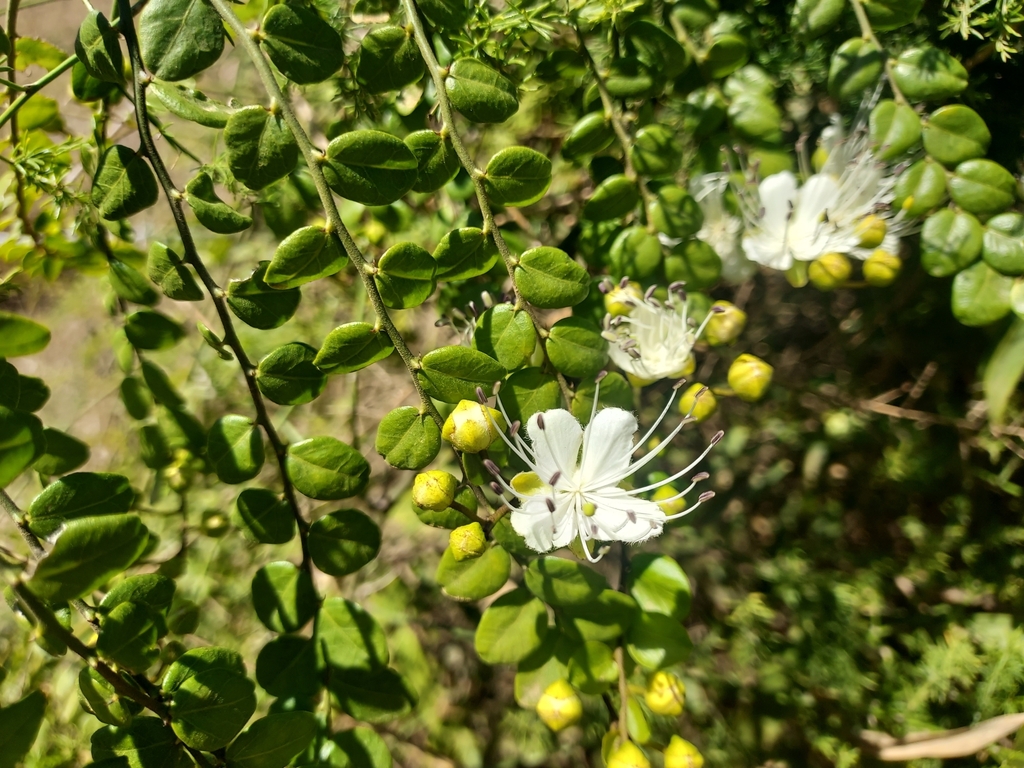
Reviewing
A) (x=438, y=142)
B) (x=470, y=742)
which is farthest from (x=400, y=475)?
(x=438, y=142)

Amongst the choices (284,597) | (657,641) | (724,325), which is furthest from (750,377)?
(284,597)

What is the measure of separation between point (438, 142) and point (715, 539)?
4.11 ft

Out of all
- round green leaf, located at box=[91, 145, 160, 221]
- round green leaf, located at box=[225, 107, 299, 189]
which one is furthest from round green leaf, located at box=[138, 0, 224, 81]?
round green leaf, located at box=[91, 145, 160, 221]

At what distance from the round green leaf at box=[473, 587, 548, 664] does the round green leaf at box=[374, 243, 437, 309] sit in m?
0.42

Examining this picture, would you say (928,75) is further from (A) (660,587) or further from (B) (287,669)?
(B) (287,669)

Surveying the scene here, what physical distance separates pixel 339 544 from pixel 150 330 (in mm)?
444

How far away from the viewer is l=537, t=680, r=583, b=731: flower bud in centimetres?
92

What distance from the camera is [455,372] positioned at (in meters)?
0.74

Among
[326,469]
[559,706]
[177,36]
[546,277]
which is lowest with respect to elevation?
[559,706]

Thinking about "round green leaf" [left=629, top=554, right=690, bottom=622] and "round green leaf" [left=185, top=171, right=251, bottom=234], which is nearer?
"round green leaf" [left=185, top=171, right=251, bottom=234]

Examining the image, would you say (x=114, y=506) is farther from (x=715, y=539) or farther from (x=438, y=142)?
(x=715, y=539)

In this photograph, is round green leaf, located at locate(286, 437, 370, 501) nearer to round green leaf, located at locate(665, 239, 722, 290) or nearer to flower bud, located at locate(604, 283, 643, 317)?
flower bud, located at locate(604, 283, 643, 317)

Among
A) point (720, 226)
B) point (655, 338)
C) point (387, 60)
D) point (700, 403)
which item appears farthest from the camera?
point (720, 226)

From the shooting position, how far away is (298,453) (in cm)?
83
